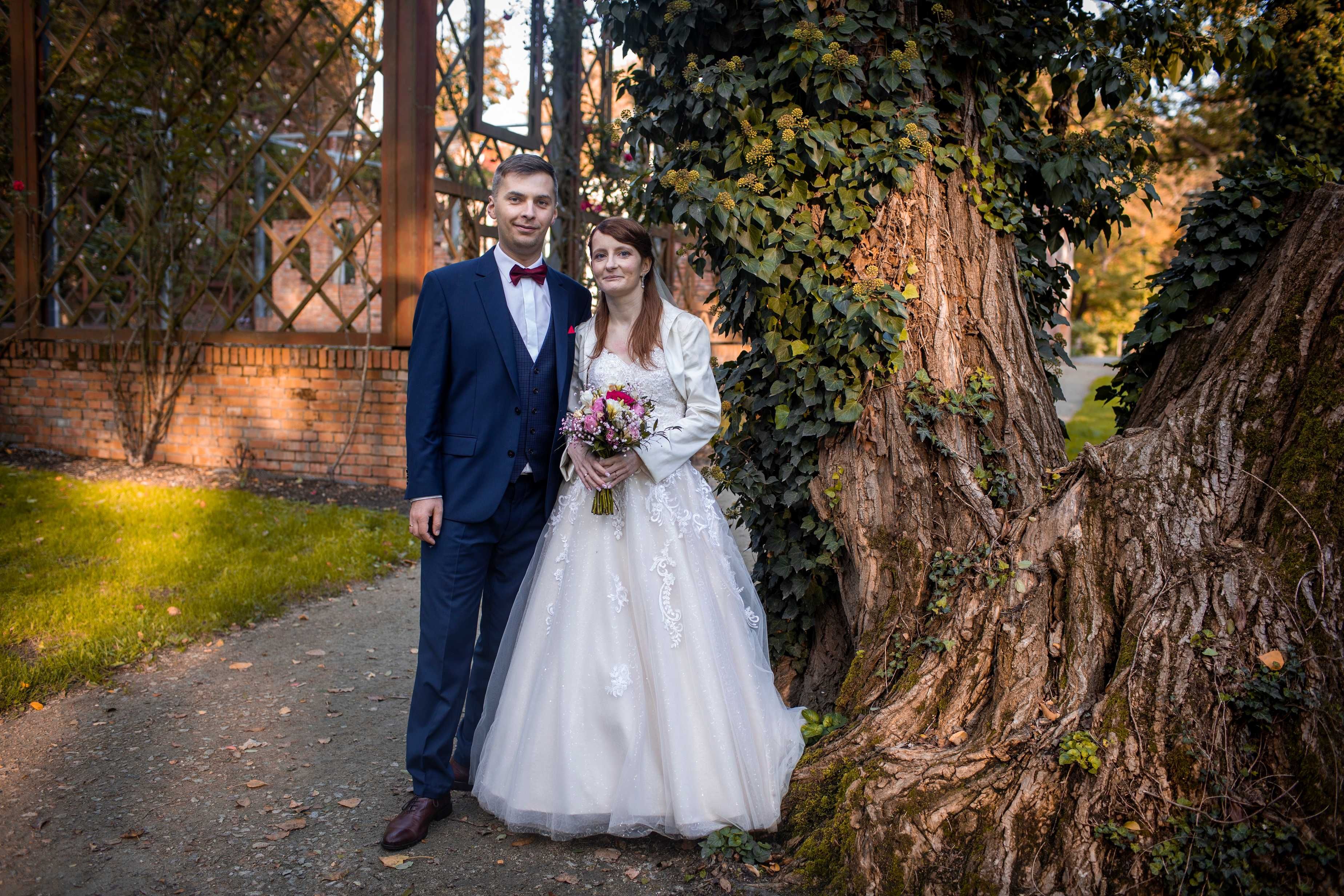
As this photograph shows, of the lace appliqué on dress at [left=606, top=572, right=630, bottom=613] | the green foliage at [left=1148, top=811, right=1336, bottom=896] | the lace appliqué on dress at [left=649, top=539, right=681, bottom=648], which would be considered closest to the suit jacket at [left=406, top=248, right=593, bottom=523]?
the lace appliqué on dress at [left=606, top=572, right=630, bottom=613]

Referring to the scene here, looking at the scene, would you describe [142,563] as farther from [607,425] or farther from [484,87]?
[484,87]

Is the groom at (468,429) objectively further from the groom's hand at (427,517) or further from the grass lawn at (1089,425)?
the grass lawn at (1089,425)

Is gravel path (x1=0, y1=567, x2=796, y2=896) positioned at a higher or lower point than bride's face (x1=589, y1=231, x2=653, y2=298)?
lower

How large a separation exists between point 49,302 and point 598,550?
886 cm

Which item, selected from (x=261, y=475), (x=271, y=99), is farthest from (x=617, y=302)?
(x=271, y=99)

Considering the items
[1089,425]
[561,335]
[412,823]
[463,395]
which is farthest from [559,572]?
[1089,425]

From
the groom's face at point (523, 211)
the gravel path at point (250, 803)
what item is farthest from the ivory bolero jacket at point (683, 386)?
the gravel path at point (250, 803)

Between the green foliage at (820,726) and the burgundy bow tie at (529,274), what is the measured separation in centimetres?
180

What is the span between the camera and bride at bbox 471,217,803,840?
2910mm

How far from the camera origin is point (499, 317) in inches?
123

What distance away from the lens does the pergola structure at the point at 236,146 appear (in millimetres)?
7367

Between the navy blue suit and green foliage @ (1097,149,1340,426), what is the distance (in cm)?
224

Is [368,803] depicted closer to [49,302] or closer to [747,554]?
[747,554]

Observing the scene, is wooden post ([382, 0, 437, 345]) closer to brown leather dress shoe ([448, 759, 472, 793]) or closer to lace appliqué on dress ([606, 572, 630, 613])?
brown leather dress shoe ([448, 759, 472, 793])
